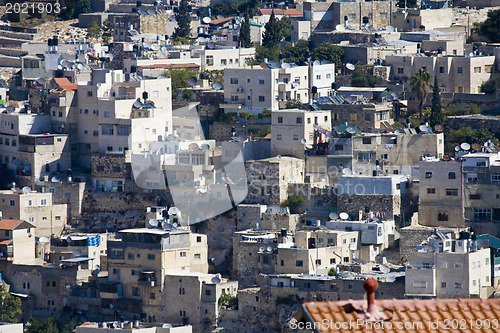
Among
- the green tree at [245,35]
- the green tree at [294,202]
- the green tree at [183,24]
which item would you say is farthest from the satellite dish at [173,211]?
the green tree at [183,24]

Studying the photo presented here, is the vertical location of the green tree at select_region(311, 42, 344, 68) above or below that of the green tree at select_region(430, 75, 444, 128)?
above

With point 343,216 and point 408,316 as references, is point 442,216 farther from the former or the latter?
point 408,316

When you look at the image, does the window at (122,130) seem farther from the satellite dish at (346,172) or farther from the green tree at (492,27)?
the green tree at (492,27)

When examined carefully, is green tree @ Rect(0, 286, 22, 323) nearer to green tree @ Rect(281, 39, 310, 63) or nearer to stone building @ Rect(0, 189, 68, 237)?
stone building @ Rect(0, 189, 68, 237)

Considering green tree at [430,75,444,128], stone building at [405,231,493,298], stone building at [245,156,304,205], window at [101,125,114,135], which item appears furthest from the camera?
window at [101,125,114,135]

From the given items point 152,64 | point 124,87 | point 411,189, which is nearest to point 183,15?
point 152,64

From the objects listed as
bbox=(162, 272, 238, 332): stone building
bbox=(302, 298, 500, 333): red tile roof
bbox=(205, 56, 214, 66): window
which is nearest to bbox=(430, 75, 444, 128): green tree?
bbox=(162, 272, 238, 332): stone building
